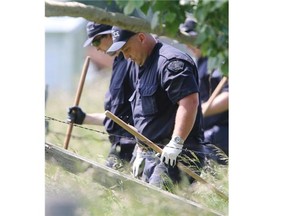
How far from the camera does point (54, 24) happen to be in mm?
4754

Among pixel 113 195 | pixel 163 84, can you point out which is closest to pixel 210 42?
pixel 163 84

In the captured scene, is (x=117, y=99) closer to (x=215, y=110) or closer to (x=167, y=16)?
(x=167, y=16)

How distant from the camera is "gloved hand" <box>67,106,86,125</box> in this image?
507 cm

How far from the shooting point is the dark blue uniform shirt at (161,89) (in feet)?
15.8

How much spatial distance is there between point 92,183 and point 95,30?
65 centimetres

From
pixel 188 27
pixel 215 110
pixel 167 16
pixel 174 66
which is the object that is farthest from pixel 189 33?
pixel 215 110

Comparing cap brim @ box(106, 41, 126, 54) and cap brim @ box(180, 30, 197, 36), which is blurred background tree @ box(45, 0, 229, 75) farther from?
cap brim @ box(106, 41, 126, 54)

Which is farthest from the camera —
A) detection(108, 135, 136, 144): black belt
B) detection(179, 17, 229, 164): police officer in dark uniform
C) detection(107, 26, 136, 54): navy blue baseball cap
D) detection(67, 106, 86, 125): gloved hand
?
detection(179, 17, 229, 164): police officer in dark uniform

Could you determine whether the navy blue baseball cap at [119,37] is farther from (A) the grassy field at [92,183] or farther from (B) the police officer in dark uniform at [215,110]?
(B) the police officer in dark uniform at [215,110]

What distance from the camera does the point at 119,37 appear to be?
189 inches

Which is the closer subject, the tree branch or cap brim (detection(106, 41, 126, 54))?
the tree branch

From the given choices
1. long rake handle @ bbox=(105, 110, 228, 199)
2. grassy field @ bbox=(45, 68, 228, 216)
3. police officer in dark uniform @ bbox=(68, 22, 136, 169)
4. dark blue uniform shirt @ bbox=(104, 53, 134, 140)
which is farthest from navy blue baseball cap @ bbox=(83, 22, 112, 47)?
long rake handle @ bbox=(105, 110, 228, 199)

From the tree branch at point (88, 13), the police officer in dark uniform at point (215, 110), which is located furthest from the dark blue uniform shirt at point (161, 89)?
the police officer in dark uniform at point (215, 110)

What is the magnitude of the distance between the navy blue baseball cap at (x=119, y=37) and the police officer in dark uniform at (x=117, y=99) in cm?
3
